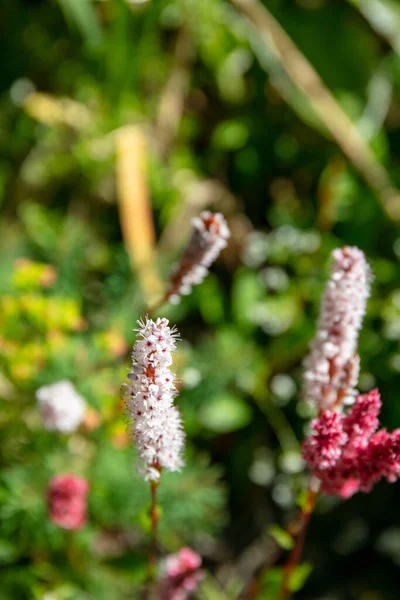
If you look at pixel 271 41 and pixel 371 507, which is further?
pixel 271 41

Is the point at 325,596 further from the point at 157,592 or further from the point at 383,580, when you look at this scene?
the point at 157,592

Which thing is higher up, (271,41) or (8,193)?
(8,193)

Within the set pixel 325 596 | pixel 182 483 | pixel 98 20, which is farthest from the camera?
pixel 98 20

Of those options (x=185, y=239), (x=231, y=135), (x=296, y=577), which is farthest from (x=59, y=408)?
(x=231, y=135)

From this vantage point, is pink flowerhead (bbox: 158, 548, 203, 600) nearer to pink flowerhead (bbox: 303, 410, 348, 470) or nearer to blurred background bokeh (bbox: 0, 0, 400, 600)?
blurred background bokeh (bbox: 0, 0, 400, 600)

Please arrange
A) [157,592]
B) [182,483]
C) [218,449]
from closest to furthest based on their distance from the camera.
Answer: [157,592]
[182,483]
[218,449]

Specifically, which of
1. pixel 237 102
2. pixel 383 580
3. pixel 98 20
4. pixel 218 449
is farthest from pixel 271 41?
pixel 383 580

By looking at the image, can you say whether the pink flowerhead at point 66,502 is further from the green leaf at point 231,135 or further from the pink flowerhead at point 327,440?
the green leaf at point 231,135
